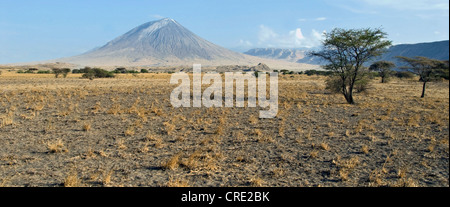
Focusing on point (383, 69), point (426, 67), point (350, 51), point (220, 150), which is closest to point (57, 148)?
point (220, 150)

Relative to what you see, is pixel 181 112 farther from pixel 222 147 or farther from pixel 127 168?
pixel 127 168

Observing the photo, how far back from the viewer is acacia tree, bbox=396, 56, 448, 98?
22859mm

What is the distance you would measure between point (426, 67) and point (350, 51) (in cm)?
985

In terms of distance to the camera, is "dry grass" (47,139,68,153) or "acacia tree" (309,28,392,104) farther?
"acacia tree" (309,28,392,104)

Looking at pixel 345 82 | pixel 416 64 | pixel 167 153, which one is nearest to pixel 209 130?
pixel 167 153

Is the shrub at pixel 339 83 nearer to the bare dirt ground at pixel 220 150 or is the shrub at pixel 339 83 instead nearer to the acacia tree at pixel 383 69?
the bare dirt ground at pixel 220 150

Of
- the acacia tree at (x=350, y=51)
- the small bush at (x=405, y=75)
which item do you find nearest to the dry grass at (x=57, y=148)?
the acacia tree at (x=350, y=51)

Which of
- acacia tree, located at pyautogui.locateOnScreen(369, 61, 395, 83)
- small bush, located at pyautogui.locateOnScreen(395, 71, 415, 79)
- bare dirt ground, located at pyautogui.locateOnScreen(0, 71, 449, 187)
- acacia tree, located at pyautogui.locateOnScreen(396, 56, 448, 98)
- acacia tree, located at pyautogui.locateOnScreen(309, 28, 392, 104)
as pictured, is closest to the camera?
bare dirt ground, located at pyautogui.locateOnScreen(0, 71, 449, 187)

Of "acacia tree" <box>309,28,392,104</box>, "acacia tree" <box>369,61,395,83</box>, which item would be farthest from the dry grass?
"acacia tree" <box>369,61,395,83</box>

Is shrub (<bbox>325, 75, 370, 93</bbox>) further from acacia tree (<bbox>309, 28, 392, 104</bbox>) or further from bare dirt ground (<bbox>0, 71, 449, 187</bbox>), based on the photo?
bare dirt ground (<bbox>0, 71, 449, 187</bbox>)

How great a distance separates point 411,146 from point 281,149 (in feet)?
13.0

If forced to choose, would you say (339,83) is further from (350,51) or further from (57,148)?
(57,148)

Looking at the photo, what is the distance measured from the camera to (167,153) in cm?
761

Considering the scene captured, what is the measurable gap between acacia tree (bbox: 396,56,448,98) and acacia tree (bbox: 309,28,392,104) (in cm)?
696
